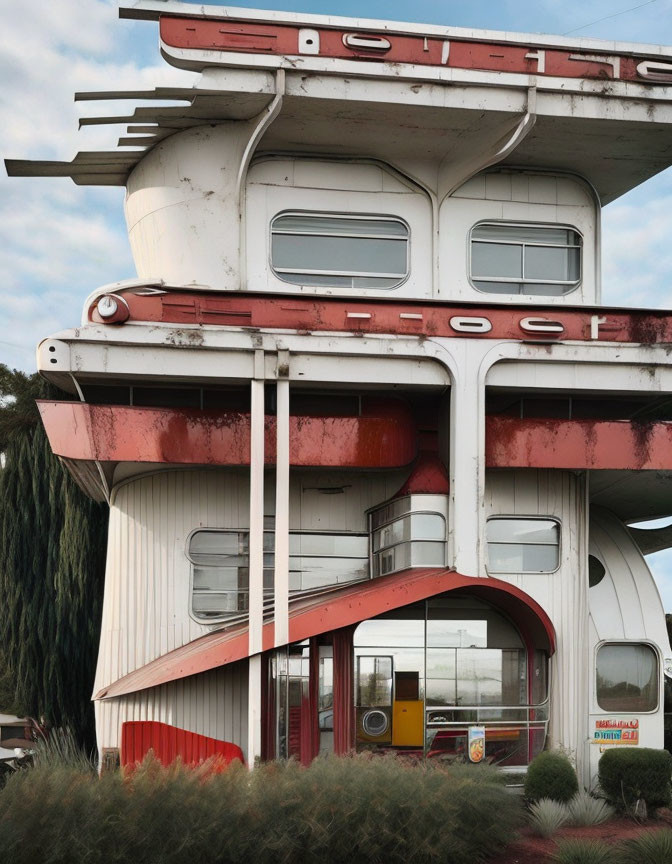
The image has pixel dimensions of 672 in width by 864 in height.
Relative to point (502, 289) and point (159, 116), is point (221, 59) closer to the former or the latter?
point (159, 116)

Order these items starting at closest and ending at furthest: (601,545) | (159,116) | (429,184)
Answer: (159,116) → (429,184) → (601,545)

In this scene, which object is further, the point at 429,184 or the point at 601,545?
the point at 601,545

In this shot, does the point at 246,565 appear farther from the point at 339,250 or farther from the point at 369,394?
the point at 339,250

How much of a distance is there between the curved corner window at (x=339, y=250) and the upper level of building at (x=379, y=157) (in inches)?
1.2

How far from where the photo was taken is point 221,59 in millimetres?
23188

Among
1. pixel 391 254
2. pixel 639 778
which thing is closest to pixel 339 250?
pixel 391 254

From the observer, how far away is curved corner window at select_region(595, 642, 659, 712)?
26.1 meters

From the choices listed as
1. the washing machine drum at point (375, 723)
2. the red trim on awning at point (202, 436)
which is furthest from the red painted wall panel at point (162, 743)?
the red trim on awning at point (202, 436)

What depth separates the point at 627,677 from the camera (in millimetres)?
26438

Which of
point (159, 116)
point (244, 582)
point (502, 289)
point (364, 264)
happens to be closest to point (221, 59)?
point (159, 116)

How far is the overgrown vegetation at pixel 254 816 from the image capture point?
15781 millimetres

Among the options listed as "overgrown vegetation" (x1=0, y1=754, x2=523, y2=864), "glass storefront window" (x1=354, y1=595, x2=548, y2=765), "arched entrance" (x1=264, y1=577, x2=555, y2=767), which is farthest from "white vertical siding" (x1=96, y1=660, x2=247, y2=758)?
"overgrown vegetation" (x1=0, y1=754, x2=523, y2=864)

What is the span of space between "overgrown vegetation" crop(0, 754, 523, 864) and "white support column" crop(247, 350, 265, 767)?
9.63 ft

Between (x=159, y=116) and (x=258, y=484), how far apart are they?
23.1 ft
